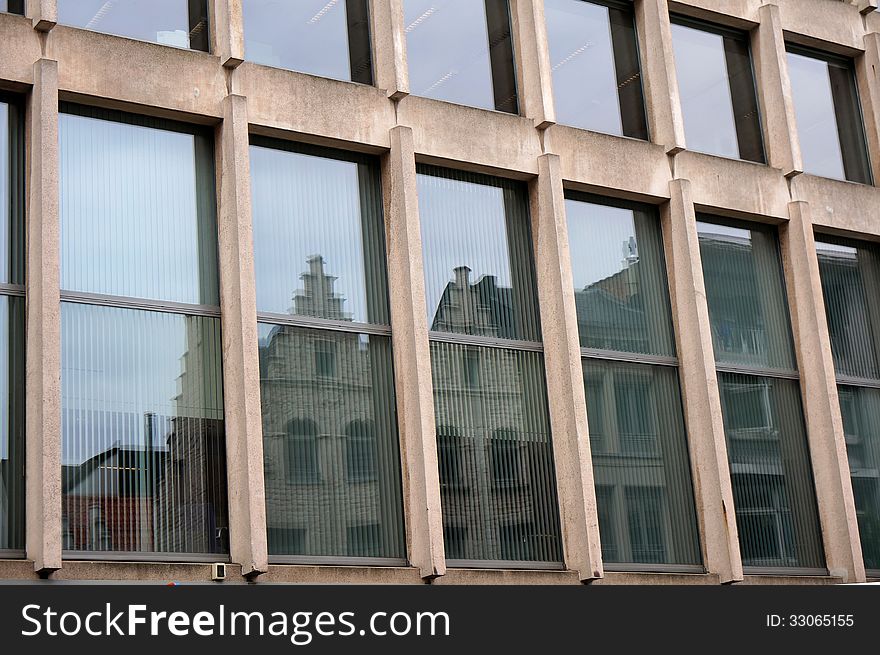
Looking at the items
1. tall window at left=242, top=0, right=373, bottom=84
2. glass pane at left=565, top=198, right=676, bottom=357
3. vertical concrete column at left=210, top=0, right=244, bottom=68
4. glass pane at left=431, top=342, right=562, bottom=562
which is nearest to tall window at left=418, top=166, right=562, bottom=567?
glass pane at left=431, top=342, right=562, bottom=562

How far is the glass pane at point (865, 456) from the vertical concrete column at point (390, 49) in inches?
308

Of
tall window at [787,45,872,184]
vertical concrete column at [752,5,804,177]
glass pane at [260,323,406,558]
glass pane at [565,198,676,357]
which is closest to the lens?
glass pane at [260,323,406,558]

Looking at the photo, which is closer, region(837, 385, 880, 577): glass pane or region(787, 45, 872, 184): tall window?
region(837, 385, 880, 577): glass pane

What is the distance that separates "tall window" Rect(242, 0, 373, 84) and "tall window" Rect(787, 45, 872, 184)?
7395 millimetres

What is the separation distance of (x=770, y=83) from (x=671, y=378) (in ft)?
16.8

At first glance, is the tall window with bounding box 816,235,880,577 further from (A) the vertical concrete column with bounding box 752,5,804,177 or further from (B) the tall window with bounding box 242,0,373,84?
(B) the tall window with bounding box 242,0,373,84

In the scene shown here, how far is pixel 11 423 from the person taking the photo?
13.2 meters

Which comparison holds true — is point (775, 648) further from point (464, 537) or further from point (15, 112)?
point (15, 112)

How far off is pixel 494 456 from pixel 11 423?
5.64 meters

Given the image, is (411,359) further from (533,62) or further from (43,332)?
(533,62)

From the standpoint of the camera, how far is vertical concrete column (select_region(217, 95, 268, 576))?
542 inches

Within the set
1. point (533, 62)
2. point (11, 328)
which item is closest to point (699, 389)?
point (533, 62)

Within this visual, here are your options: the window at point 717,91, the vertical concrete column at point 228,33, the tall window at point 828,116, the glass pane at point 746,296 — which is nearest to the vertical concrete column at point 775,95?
the window at point 717,91

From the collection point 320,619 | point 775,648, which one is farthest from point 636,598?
point 320,619
